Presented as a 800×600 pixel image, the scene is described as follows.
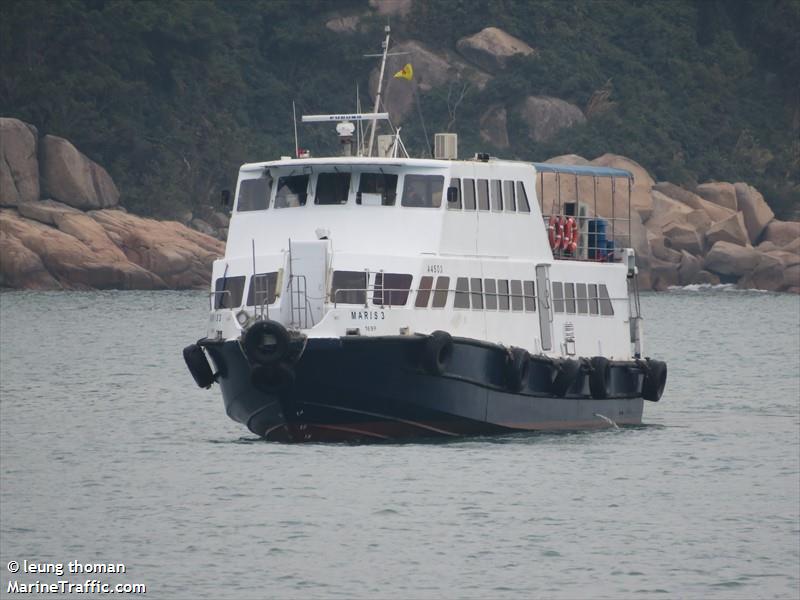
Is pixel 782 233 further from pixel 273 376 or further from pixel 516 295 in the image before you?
pixel 273 376

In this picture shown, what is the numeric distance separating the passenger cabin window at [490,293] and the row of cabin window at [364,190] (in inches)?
72.9

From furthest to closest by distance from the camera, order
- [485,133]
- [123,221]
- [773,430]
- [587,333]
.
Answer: [485,133]
[123,221]
[773,430]
[587,333]

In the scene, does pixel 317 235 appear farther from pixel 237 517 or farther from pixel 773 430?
pixel 773 430

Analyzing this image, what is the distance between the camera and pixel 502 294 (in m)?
37.9

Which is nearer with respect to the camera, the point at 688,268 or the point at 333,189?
the point at 333,189

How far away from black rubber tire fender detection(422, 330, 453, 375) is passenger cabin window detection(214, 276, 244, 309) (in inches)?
172

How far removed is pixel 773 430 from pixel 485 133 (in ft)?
274

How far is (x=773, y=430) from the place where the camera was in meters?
44.6

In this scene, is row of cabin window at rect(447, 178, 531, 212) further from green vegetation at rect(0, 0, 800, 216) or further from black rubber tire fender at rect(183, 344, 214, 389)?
green vegetation at rect(0, 0, 800, 216)

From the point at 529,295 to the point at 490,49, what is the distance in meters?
93.3

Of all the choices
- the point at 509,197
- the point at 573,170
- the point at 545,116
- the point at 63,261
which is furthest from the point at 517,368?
the point at 545,116

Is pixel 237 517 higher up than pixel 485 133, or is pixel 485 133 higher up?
pixel 485 133

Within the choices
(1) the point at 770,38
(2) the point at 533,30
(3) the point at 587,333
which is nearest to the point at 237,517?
(3) the point at 587,333

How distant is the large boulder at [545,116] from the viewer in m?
127
